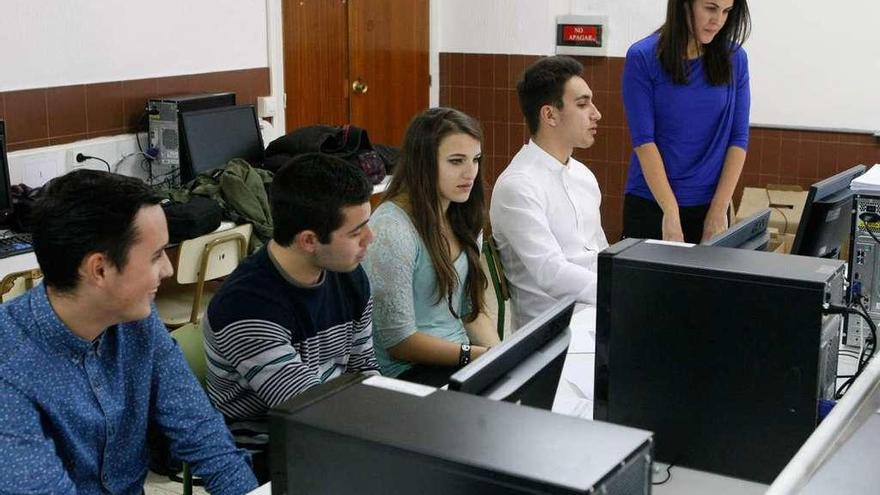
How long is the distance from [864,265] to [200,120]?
9.72 feet

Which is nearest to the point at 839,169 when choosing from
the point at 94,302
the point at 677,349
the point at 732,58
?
the point at 732,58

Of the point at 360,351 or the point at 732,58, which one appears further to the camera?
the point at 732,58

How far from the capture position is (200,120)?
473cm

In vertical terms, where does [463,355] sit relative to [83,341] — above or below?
below

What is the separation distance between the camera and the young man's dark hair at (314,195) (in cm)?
232

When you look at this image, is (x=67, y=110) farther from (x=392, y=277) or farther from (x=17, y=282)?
(x=392, y=277)

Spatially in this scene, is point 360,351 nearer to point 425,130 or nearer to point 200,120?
point 425,130

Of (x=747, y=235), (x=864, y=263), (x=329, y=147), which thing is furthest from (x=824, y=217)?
(x=329, y=147)

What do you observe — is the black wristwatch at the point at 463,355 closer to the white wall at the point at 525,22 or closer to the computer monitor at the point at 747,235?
the computer monitor at the point at 747,235

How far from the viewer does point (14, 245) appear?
3652 mm

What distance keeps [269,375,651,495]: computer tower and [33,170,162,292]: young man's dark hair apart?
62cm

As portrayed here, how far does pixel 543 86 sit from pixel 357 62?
291 cm

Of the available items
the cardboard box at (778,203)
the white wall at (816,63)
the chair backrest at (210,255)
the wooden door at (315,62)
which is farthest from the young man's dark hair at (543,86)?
the white wall at (816,63)

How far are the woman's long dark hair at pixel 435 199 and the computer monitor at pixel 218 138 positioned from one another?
2.00m
